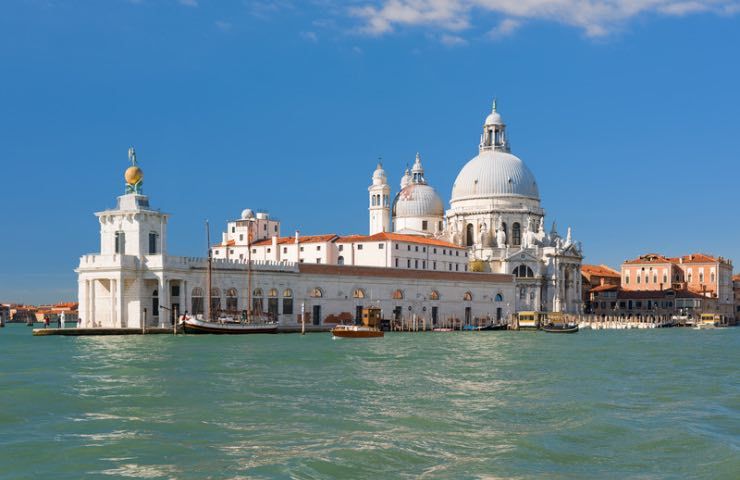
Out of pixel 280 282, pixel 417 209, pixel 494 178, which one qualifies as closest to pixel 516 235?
pixel 494 178

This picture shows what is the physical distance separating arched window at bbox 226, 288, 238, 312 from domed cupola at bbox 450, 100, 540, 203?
38.4 m

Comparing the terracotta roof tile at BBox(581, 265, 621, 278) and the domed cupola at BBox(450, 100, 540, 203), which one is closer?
the domed cupola at BBox(450, 100, 540, 203)

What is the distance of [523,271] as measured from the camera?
89438mm

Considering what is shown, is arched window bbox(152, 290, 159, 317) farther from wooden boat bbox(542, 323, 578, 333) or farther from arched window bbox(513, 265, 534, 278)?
arched window bbox(513, 265, 534, 278)

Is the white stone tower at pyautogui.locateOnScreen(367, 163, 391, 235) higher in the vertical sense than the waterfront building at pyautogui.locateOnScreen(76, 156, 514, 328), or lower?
higher

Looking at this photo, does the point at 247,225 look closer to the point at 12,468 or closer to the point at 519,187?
the point at 519,187

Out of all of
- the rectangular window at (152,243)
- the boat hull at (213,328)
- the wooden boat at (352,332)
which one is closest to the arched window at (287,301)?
the boat hull at (213,328)

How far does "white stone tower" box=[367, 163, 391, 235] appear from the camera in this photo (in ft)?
314

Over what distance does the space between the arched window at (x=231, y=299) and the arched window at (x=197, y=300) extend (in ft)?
6.24

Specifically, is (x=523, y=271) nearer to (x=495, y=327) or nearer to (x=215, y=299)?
(x=495, y=327)

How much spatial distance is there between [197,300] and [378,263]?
64.9ft

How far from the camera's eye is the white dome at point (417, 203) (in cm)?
9638

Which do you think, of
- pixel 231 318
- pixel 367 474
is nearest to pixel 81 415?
pixel 367 474

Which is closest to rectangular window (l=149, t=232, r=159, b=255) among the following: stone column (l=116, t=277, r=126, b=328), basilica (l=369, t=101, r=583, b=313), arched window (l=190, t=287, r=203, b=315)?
stone column (l=116, t=277, r=126, b=328)
